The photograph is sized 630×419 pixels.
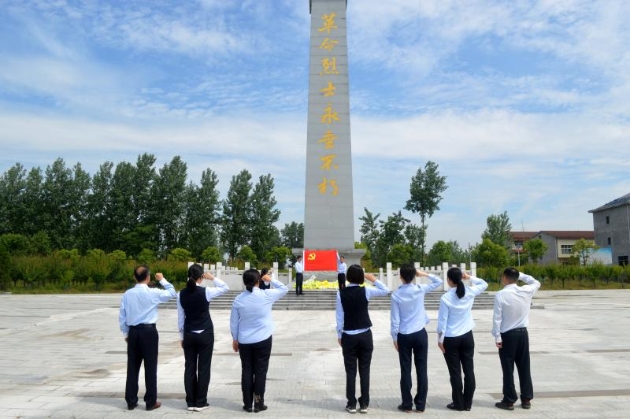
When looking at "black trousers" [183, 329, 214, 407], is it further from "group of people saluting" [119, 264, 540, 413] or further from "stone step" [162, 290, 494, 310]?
"stone step" [162, 290, 494, 310]

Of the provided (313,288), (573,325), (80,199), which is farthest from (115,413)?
(80,199)

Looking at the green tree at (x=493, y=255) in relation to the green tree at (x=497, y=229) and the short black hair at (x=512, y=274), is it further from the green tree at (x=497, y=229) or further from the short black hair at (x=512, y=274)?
the short black hair at (x=512, y=274)

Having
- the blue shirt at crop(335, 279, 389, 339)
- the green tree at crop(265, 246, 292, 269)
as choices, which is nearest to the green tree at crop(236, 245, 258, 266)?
the green tree at crop(265, 246, 292, 269)

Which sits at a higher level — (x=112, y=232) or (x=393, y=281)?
(x=112, y=232)

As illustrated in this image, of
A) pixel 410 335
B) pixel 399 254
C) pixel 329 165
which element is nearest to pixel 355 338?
pixel 410 335

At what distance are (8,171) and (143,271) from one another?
38387 millimetres

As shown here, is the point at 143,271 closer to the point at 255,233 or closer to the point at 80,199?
the point at 255,233

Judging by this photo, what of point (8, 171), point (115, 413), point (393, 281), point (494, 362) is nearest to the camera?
point (115, 413)

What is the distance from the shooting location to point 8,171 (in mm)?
36812

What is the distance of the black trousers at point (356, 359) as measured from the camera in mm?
4281

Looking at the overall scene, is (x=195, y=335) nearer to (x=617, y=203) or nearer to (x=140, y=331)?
(x=140, y=331)

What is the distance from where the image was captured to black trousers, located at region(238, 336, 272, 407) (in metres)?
4.35

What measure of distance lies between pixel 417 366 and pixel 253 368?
1423 millimetres

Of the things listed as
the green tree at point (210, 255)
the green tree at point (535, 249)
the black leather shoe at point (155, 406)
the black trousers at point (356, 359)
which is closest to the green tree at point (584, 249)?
the green tree at point (535, 249)
